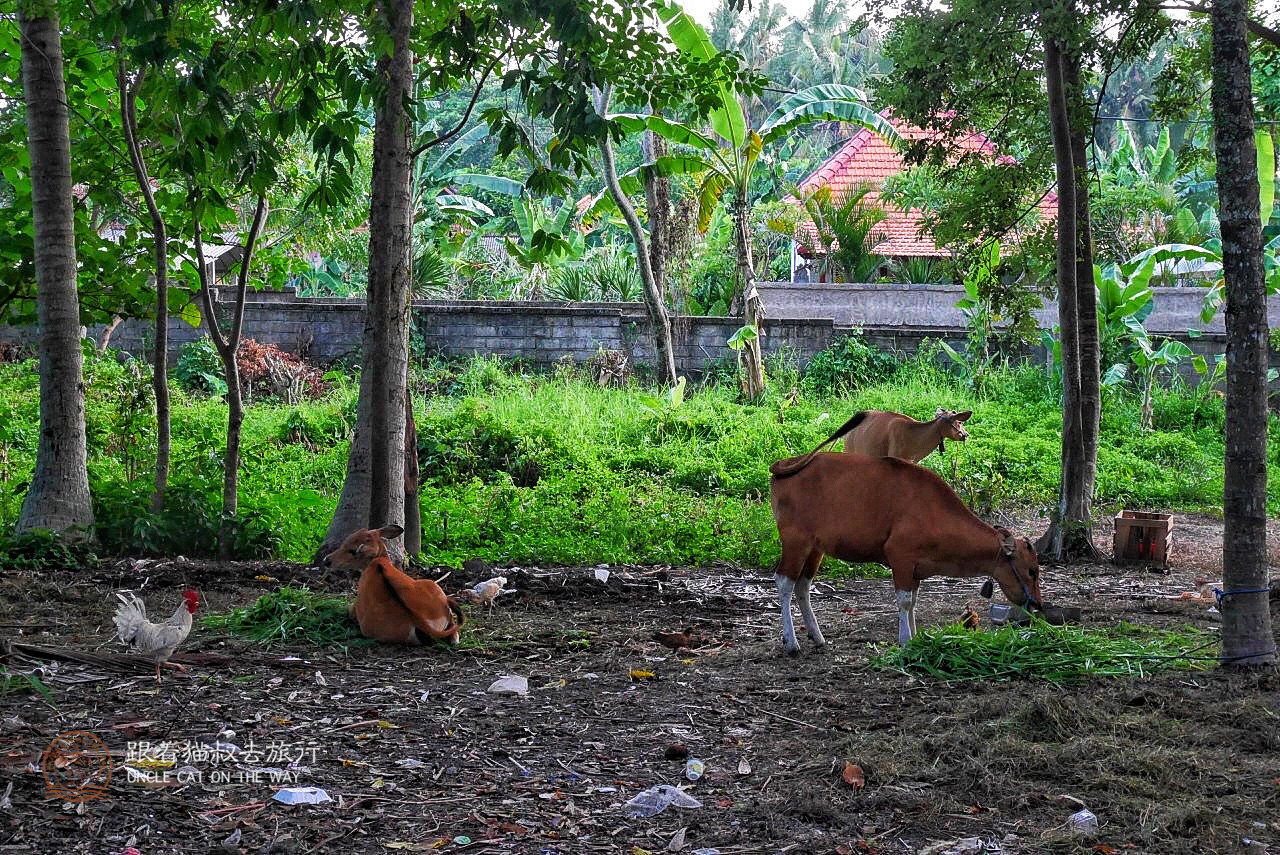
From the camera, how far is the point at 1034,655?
18.8 feet

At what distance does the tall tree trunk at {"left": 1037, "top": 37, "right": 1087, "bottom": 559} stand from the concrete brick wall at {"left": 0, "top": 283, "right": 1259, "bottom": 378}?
8871mm

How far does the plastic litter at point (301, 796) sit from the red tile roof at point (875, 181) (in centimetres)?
2014

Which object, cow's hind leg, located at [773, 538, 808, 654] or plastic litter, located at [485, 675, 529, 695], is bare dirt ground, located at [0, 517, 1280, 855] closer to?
plastic litter, located at [485, 675, 529, 695]

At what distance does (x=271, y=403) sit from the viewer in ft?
55.7

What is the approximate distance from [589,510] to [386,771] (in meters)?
6.08

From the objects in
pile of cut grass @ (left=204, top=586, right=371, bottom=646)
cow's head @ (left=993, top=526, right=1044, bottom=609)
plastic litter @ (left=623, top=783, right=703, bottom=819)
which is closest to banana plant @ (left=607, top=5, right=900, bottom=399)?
pile of cut grass @ (left=204, top=586, right=371, bottom=646)

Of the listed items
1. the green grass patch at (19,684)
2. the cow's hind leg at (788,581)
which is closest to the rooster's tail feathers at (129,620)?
the green grass patch at (19,684)

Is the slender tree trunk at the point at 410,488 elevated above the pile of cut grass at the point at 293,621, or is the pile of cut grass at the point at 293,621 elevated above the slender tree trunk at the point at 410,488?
the slender tree trunk at the point at 410,488

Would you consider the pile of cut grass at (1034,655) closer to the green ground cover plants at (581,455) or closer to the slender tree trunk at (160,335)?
the green ground cover plants at (581,455)

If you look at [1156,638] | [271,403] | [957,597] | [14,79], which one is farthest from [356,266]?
[1156,638]

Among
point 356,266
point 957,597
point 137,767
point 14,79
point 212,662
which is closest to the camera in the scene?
point 137,767

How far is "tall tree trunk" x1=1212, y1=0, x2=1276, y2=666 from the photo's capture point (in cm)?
549

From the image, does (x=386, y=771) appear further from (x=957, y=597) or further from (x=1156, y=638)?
(x=957, y=597)

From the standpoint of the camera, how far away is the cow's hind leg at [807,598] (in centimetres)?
655
